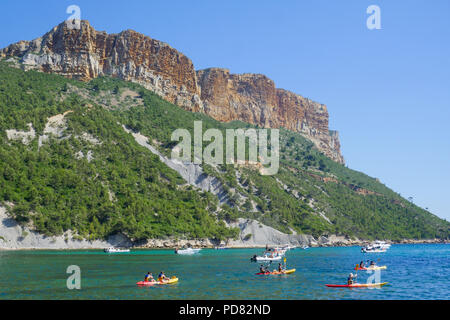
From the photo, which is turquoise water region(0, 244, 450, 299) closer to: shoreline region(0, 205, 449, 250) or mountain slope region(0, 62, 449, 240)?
shoreline region(0, 205, 449, 250)

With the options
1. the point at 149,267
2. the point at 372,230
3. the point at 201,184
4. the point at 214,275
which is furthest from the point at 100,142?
the point at 372,230

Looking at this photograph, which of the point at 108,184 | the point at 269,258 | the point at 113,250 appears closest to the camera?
the point at 269,258

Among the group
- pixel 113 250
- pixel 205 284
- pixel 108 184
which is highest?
pixel 108 184

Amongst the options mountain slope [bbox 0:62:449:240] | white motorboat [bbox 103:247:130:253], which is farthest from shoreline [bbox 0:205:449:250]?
white motorboat [bbox 103:247:130:253]

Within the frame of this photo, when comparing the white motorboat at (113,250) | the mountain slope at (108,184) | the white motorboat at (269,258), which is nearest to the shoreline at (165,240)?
the mountain slope at (108,184)

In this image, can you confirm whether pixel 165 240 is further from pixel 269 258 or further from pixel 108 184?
pixel 269 258

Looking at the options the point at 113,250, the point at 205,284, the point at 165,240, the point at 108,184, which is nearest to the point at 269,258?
the point at 113,250

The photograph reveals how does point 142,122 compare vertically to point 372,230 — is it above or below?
above

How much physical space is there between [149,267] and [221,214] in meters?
78.5

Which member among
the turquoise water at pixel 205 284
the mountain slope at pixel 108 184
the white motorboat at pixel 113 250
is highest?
the mountain slope at pixel 108 184

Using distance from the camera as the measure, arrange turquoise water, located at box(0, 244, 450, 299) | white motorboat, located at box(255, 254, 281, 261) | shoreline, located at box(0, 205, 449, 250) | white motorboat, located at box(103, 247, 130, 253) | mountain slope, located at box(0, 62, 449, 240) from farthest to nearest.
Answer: mountain slope, located at box(0, 62, 449, 240) → white motorboat, located at box(103, 247, 130, 253) → shoreline, located at box(0, 205, 449, 250) → white motorboat, located at box(255, 254, 281, 261) → turquoise water, located at box(0, 244, 450, 299)

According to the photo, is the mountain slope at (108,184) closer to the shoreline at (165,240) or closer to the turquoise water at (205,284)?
the shoreline at (165,240)
